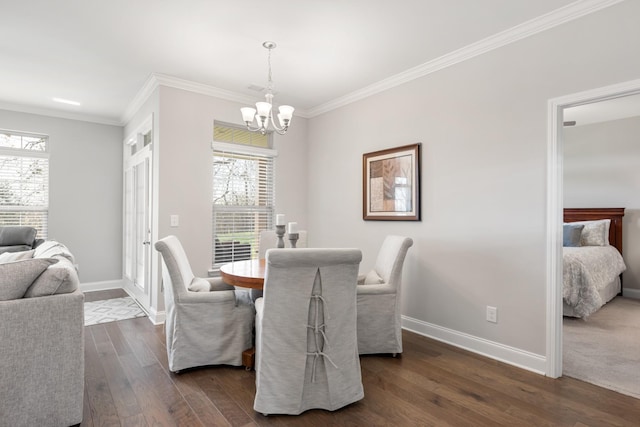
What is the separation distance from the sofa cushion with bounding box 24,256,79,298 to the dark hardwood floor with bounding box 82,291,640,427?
2.49 ft

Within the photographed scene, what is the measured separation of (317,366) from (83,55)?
3433mm

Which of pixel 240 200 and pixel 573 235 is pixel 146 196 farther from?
pixel 573 235

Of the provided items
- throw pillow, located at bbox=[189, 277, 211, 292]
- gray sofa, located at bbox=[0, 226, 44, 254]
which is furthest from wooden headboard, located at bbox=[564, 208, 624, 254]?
gray sofa, located at bbox=[0, 226, 44, 254]

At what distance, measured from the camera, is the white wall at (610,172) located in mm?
4992

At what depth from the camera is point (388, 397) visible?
2.21 meters

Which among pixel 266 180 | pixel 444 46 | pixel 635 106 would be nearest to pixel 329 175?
pixel 266 180

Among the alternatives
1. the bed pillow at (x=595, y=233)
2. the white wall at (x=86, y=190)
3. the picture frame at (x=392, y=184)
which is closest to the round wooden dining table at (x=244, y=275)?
the picture frame at (x=392, y=184)

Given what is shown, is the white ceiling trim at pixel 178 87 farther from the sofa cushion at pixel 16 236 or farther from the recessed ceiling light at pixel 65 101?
the sofa cushion at pixel 16 236

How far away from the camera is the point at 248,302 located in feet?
9.00

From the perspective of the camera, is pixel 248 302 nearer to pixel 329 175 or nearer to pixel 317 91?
pixel 329 175

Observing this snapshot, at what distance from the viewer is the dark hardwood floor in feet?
6.44

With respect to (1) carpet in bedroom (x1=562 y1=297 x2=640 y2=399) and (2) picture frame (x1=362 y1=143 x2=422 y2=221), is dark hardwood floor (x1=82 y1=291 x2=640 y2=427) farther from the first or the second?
(2) picture frame (x1=362 y1=143 x2=422 y2=221)

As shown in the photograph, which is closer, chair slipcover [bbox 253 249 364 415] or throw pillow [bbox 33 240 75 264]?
chair slipcover [bbox 253 249 364 415]

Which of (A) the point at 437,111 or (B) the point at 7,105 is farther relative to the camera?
(B) the point at 7,105
